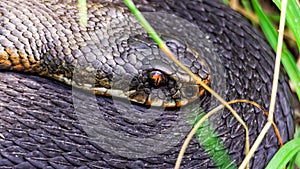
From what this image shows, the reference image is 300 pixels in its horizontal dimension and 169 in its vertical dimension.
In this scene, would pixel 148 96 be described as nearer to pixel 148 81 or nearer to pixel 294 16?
pixel 148 81

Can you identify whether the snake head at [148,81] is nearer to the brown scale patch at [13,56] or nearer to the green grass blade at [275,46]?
the brown scale patch at [13,56]

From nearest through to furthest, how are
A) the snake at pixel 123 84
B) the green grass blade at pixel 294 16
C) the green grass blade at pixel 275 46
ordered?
the snake at pixel 123 84 → the green grass blade at pixel 294 16 → the green grass blade at pixel 275 46

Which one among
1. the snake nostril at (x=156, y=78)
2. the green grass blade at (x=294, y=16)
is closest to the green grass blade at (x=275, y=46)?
the green grass blade at (x=294, y=16)

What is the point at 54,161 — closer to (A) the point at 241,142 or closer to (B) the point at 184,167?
(B) the point at 184,167

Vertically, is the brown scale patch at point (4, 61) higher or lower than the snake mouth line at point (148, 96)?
higher

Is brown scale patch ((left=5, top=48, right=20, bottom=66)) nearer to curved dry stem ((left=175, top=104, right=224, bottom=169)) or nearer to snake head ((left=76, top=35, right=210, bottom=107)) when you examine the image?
snake head ((left=76, top=35, right=210, bottom=107))

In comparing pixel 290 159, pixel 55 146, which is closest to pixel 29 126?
pixel 55 146

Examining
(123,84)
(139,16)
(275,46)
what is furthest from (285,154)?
(139,16)

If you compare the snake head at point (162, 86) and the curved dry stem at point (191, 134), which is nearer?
the curved dry stem at point (191, 134)
